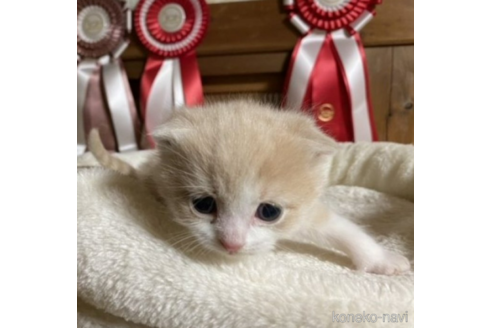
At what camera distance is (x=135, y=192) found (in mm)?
1175

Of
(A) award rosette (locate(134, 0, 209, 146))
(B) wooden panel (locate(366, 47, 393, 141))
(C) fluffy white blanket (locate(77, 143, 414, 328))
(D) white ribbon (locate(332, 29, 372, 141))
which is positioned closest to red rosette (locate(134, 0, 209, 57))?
(A) award rosette (locate(134, 0, 209, 146))

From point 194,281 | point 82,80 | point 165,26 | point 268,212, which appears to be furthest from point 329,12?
point 194,281

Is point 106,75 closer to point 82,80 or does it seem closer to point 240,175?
point 82,80

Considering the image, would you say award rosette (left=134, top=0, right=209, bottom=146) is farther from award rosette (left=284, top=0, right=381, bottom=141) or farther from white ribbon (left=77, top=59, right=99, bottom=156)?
award rosette (left=284, top=0, right=381, bottom=141)

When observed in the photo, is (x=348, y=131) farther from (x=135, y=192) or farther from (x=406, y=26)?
(x=135, y=192)

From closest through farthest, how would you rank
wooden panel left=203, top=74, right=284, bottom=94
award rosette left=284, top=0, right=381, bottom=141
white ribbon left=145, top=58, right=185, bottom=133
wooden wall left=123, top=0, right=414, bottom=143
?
wooden wall left=123, top=0, right=414, bottom=143, award rosette left=284, top=0, right=381, bottom=141, wooden panel left=203, top=74, right=284, bottom=94, white ribbon left=145, top=58, right=185, bottom=133

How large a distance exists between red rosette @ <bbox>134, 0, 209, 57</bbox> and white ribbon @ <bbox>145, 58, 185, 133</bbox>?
7cm

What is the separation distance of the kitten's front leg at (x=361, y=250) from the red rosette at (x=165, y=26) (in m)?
1.60

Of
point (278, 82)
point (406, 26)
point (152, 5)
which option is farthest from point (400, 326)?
point (152, 5)

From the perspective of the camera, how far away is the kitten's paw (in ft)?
3.49

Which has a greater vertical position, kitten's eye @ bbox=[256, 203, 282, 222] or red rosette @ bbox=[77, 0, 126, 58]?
red rosette @ bbox=[77, 0, 126, 58]

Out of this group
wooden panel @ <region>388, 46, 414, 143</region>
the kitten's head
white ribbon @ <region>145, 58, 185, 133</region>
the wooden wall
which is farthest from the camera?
white ribbon @ <region>145, 58, 185, 133</region>

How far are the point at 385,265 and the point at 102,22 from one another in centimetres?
214

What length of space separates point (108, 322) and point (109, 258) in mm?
132
